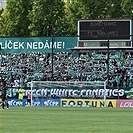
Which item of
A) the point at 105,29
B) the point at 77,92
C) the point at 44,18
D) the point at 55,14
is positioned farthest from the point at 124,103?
the point at 55,14

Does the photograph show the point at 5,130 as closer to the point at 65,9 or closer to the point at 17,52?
the point at 17,52

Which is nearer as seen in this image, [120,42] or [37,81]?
[37,81]

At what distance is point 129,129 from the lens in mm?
21719

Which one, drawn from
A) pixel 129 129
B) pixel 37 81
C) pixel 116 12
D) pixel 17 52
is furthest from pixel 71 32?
pixel 129 129

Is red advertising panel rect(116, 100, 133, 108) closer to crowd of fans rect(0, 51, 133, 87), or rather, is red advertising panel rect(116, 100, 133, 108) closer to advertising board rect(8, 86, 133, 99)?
advertising board rect(8, 86, 133, 99)

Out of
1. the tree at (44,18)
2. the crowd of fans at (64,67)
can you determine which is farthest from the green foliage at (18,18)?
the crowd of fans at (64,67)

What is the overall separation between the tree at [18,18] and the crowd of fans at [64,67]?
33.6 ft

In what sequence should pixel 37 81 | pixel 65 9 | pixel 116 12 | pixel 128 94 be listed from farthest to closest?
pixel 65 9 < pixel 116 12 < pixel 37 81 < pixel 128 94

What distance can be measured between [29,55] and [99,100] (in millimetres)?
13534

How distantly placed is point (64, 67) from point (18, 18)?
15.7 meters

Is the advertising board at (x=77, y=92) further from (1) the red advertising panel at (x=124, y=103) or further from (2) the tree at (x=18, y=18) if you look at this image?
(2) the tree at (x=18, y=18)

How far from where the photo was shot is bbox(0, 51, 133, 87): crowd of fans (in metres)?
49.8

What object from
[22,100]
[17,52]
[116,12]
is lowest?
[22,100]

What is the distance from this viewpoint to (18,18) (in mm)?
67312
